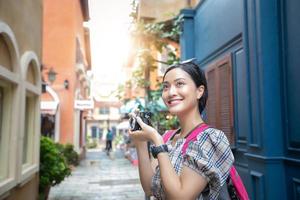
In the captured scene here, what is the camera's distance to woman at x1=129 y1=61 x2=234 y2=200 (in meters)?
1.60

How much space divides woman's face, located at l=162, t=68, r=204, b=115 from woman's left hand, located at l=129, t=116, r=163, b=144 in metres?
0.18

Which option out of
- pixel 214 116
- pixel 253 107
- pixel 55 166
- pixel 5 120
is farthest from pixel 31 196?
pixel 253 107

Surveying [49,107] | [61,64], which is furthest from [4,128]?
[61,64]

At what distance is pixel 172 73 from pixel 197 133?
394 mm

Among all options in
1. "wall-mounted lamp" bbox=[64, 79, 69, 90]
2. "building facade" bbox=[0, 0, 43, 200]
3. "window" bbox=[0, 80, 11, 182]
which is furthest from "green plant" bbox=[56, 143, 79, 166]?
"window" bbox=[0, 80, 11, 182]

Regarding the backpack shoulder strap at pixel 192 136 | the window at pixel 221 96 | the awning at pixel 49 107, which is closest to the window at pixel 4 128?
the window at pixel 221 96

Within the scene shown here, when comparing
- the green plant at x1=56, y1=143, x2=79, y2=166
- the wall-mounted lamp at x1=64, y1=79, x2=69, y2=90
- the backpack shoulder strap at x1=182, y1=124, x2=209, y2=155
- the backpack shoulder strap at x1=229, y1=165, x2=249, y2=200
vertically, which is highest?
the wall-mounted lamp at x1=64, y1=79, x2=69, y2=90

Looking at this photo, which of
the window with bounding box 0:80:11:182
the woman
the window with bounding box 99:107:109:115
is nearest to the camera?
the woman

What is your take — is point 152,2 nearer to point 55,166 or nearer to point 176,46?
point 176,46

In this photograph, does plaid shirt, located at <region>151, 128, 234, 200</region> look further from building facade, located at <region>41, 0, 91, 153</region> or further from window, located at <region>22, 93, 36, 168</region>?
building facade, located at <region>41, 0, 91, 153</region>

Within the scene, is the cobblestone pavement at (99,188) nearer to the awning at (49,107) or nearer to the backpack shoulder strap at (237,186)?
the awning at (49,107)

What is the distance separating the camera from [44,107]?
14852 mm

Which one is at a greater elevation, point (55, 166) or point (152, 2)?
point (152, 2)

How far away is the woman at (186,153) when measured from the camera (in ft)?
5.26
